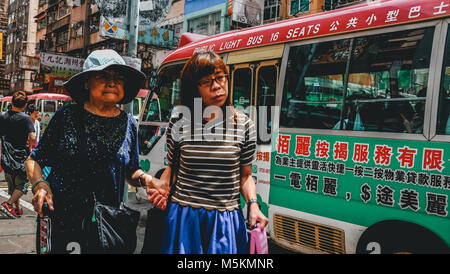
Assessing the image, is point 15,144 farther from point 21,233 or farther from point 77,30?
point 77,30

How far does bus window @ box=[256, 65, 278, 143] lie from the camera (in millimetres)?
4688

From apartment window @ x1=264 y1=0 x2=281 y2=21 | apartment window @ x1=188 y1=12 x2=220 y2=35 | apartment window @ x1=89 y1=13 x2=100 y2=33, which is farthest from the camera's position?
apartment window @ x1=89 y1=13 x2=100 y2=33

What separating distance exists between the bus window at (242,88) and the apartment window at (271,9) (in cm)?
1398

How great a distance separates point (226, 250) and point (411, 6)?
2839mm

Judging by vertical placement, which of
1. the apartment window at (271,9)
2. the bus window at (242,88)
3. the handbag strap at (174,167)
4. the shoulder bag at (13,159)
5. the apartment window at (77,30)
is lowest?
the shoulder bag at (13,159)

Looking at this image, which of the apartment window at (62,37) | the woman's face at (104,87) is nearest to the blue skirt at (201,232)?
the woman's face at (104,87)

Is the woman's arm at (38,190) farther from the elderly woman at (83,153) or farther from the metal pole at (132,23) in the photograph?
the metal pole at (132,23)

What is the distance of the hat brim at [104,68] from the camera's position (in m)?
2.28

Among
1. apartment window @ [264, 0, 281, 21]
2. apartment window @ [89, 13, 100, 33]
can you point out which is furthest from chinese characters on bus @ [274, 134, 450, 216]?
apartment window @ [89, 13, 100, 33]

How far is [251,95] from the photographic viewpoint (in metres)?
4.92

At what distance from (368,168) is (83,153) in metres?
2.57

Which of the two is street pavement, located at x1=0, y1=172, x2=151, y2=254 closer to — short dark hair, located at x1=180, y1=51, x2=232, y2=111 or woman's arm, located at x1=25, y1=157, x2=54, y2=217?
woman's arm, located at x1=25, y1=157, x2=54, y2=217

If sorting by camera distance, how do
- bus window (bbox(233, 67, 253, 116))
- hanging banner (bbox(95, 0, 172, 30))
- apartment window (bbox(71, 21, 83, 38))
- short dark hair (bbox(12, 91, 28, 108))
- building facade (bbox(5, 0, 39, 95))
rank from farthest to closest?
1. building facade (bbox(5, 0, 39, 95))
2. apartment window (bbox(71, 21, 83, 38))
3. short dark hair (bbox(12, 91, 28, 108))
4. hanging banner (bbox(95, 0, 172, 30))
5. bus window (bbox(233, 67, 253, 116))

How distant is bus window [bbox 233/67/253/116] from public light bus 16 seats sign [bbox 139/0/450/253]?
0.04 ft
